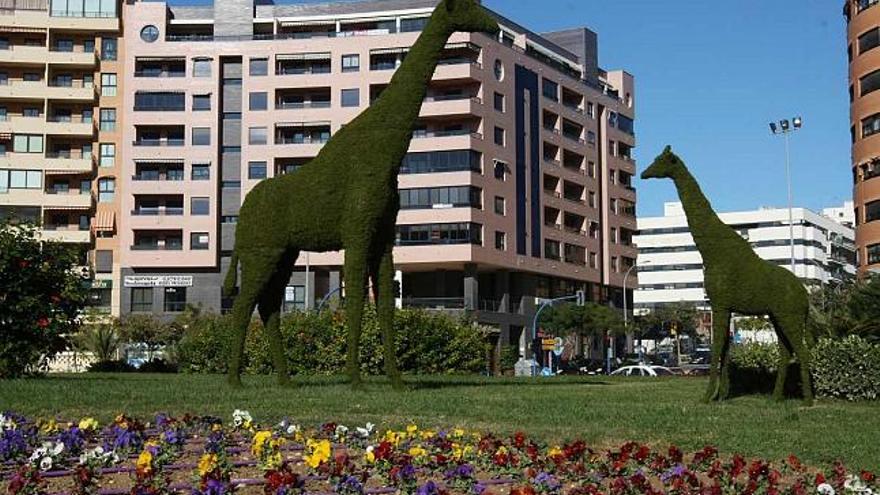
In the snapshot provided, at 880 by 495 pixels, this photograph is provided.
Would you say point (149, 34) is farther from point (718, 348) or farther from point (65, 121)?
point (718, 348)

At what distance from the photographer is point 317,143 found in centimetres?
8294

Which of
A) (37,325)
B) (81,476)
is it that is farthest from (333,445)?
(37,325)

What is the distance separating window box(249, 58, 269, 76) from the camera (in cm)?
8456

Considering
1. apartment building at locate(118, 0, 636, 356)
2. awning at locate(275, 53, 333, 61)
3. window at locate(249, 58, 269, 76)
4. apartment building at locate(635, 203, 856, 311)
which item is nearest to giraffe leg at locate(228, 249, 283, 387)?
apartment building at locate(118, 0, 636, 356)

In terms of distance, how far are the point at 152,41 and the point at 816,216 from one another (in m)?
117

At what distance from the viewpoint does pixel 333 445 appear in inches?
432

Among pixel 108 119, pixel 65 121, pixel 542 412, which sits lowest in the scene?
pixel 542 412

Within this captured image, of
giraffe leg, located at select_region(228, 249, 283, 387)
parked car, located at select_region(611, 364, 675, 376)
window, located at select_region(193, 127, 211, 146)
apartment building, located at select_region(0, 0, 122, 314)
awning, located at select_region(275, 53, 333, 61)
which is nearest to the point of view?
giraffe leg, located at select_region(228, 249, 283, 387)

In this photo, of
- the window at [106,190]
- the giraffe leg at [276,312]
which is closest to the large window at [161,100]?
the window at [106,190]

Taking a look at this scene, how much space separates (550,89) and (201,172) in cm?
3053

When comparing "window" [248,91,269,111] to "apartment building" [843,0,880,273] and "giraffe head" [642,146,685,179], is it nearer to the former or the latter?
"apartment building" [843,0,880,273]

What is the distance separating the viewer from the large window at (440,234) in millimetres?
78375

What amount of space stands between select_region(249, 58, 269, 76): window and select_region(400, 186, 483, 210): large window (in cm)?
1571

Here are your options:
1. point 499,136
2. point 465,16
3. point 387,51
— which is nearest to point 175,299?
point 387,51
